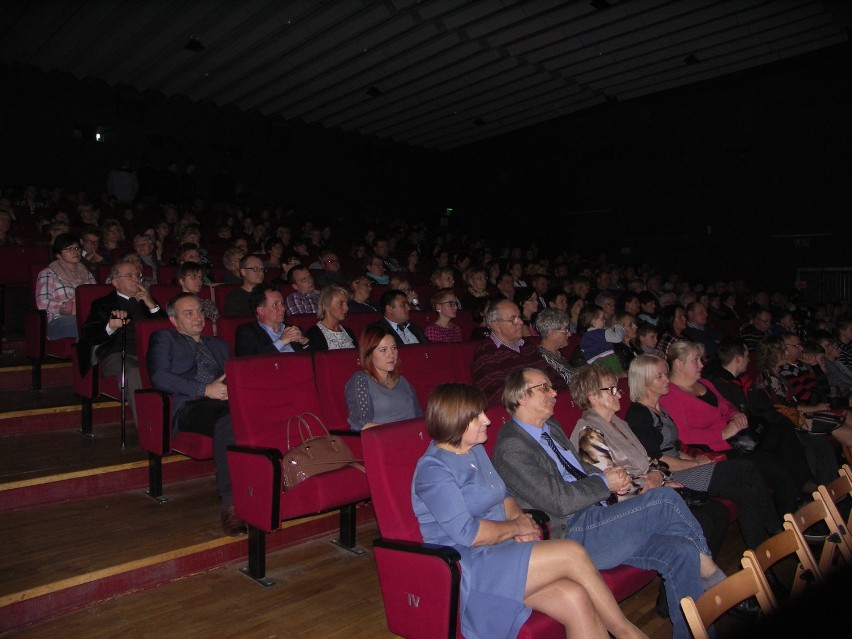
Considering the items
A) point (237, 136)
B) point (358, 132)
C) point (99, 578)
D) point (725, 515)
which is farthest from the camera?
point (358, 132)

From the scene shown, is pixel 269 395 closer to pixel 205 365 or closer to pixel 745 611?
pixel 205 365

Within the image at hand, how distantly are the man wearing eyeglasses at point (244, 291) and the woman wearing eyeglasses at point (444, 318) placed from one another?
1.05 m

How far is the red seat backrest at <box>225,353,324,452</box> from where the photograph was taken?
2.39 m

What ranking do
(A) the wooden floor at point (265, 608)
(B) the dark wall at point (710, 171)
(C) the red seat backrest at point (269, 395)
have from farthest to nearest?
(B) the dark wall at point (710, 171), (C) the red seat backrest at point (269, 395), (A) the wooden floor at point (265, 608)

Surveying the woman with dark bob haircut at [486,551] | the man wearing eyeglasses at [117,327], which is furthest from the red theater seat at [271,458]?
the man wearing eyeglasses at [117,327]

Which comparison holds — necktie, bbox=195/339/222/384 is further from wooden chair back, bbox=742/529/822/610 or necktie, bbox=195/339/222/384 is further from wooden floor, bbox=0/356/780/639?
wooden chair back, bbox=742/529/822/610

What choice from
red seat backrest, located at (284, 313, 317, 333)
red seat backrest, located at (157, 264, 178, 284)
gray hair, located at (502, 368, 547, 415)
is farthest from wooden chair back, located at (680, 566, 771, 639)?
red seat backrest, located at (157, 264, 178, 284)

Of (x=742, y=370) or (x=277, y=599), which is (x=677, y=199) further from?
(x=277, y=599)

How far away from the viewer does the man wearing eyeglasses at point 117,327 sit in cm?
308

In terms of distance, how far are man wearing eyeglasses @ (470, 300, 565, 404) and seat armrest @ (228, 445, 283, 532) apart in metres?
1.18

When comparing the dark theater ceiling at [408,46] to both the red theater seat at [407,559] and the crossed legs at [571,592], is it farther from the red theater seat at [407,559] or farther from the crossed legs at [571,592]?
the crossed legs at [571,592]

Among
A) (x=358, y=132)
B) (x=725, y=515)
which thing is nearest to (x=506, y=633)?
(x=725, y=515)

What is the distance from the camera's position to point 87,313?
3.46 meters

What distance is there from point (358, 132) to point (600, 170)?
426 centimetres
